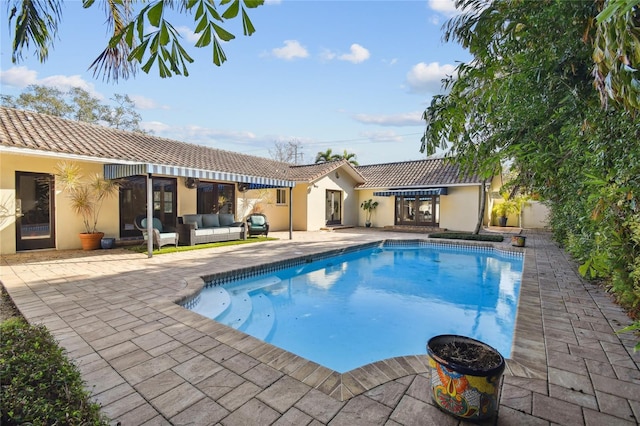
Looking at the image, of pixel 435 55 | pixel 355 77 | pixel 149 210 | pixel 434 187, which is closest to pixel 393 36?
pixel 435 55

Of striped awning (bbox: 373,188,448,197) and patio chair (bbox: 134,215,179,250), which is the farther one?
striped awning (bbox: 373,188,448,197)

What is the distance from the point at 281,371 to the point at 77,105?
39.1m

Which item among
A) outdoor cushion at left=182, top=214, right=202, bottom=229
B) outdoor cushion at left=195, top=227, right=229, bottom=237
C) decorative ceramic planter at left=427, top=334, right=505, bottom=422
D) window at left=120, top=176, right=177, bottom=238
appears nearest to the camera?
decorative ceramic planter at left=427, top=334, right=505, bottom=422

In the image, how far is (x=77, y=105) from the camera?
3161cm

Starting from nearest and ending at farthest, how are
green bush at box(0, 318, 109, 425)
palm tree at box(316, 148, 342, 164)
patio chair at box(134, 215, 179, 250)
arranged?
green bush at box(0, 318, 109, 425) → patio chair at box(134, 215, 179, 250) → palm tree at box(316, 148, 342, 164)

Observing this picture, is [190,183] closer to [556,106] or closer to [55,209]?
[55,209]

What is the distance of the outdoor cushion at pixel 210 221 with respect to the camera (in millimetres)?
16141

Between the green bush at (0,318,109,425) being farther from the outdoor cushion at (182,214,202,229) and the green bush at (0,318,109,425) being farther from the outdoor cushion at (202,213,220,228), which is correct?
the outdoor cushion at (202,213,220,228)

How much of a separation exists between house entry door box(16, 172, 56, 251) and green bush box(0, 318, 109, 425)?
Answer: 11.5 meters

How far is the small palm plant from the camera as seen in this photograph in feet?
40.7

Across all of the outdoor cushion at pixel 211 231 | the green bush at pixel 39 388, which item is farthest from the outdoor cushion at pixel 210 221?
the green bush at pixel 39 388

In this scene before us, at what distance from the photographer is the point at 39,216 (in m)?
12.6

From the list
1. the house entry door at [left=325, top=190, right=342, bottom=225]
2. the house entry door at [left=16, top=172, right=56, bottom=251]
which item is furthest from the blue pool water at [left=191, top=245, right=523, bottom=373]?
the house entry door at [left=325, top=190, right=342, bottom=225]

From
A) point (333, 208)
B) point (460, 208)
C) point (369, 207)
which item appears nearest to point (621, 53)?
point (460, 208)
